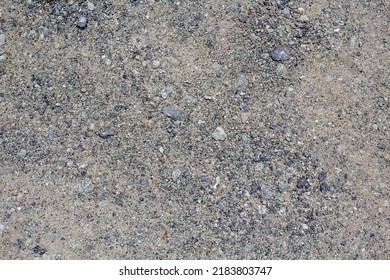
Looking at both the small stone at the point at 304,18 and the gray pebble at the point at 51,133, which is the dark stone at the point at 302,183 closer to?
the small stone at the point at 304,18

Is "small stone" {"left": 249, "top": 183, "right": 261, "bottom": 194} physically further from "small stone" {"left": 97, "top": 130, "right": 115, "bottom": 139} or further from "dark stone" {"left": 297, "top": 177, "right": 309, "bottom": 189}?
"small stone" {"left": 97, "top": 130, "right": 115, "bottom": 139}

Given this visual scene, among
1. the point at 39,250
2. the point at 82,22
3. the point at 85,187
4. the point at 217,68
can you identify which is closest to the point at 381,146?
the point at 217,68

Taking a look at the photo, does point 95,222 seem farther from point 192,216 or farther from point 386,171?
point 386,171

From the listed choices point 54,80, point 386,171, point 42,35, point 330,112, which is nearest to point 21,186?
point 54,80

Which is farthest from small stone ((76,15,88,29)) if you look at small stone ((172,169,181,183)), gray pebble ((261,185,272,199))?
gray pebble ((261,185,272,199))

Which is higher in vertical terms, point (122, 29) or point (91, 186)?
point (122, 29)
